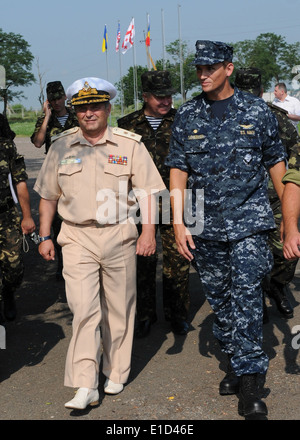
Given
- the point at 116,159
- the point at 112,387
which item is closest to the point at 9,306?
the point at 112,387

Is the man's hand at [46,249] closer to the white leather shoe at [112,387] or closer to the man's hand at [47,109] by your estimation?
the white leather shoe at [112,387]

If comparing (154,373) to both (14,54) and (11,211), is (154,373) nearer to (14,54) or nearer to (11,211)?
(11,211)

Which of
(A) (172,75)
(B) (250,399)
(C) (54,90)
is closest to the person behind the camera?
(B) (250,399)

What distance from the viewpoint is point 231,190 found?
4.79 metres

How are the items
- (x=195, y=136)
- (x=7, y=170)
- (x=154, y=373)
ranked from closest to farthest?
(x=195, y=136) → (x=154, y=373) → (x=7, y=170)

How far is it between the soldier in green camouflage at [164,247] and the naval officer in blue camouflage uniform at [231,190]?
1487 millimetres

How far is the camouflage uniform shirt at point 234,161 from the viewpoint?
15.7ft

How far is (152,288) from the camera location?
6.66m

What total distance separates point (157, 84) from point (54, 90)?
2.20 meters

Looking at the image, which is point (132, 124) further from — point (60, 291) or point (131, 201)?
point (60, 291)

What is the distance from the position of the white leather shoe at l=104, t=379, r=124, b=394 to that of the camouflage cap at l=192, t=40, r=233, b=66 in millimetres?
2216

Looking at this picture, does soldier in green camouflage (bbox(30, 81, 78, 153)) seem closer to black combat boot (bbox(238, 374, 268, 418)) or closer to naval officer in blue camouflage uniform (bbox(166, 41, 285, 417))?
naval officer in blue camouflage uniform (bbox(166, 41, 285, 417))

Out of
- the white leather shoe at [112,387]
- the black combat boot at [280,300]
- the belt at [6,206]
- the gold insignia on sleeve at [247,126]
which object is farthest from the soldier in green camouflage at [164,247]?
the gold insignia on sleeve at [247,126]

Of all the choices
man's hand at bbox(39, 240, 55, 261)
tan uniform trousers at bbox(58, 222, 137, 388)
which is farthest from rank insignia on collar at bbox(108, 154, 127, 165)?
man's hand at bbox(39, 240, 55, 261)
